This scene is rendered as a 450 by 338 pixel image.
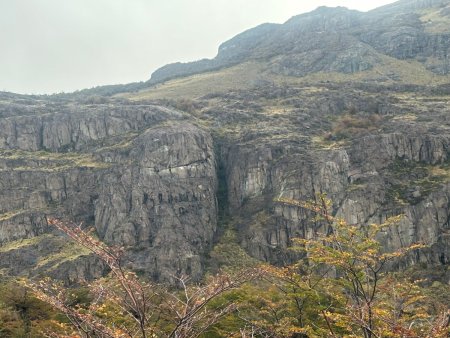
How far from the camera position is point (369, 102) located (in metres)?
85.9

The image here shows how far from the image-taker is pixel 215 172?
2916 inches

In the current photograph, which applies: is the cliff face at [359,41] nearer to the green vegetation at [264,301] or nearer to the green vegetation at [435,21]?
the green vegetation at [435,21]

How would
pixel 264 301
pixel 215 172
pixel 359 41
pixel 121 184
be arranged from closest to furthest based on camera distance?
pixel 264 301 → pixel 121 184 → pixel 215 172 → pixel 359 41

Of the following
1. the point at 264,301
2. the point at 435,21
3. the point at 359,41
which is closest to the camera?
the point at 264,301

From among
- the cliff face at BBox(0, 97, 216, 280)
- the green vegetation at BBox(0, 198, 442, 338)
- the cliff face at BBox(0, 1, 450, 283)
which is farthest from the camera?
the cliff face at BBox(0, 97, 216, 280)

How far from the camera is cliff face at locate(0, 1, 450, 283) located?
56562 millimetres

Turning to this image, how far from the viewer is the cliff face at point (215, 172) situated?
2227 inches

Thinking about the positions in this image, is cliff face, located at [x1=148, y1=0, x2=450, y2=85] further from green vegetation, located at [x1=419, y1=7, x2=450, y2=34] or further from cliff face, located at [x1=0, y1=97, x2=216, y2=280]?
cliff face, located at [x1=0, y1=97, x2=216, y2=280]

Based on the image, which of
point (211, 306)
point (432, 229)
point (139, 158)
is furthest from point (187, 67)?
point (211, 306)

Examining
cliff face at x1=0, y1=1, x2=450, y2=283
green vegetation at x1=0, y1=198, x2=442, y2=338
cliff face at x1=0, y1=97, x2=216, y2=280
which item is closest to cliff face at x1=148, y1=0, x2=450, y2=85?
cliff face at x1=0, y1=1, x2=450, y2=283

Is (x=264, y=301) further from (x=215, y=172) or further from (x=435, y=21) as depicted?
(x=435, y=21)

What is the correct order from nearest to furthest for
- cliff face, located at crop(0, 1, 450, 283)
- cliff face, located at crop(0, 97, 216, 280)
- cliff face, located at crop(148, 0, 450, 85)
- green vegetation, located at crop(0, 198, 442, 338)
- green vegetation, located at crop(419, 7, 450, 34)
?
green vegetation, located at crop(0, 198, 442, 338), cliff face, located at crop(0, 1, 450, 283), cliff face, located at crop(0, 97, 216, 280), cliff face, located at crop(148, 0, 450, 85), green vegetation, located at crop(419, 7, 450, 34)

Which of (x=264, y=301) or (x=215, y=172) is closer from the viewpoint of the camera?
(x=264, y=301)

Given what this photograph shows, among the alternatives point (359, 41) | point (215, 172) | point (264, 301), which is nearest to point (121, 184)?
point (215, 172)
